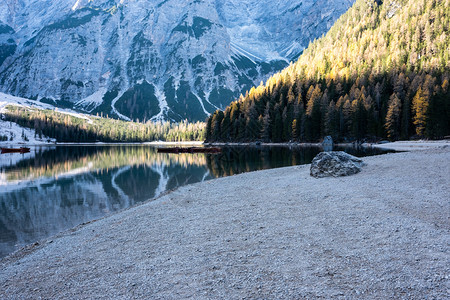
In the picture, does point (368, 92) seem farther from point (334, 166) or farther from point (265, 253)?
point (265, 253)

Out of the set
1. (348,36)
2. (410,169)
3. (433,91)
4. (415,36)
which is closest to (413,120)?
(433,91)

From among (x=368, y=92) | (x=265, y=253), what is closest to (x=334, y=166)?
(x=265, y=253)

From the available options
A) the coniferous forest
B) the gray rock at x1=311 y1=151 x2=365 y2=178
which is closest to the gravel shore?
the gray rock at x1=311 y1=151 x2=365 y2=178

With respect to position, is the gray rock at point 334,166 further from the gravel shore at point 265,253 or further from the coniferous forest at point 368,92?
the coniferous forest at point 368,92

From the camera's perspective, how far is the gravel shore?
5.96 meters

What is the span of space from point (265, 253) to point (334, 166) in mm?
14445

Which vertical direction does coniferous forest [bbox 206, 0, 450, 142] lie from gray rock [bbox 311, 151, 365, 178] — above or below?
above

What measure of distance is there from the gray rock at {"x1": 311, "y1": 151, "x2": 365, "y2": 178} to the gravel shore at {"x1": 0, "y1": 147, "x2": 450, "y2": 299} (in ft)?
18.0

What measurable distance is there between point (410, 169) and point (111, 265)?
19.6m

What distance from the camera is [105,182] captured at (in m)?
32.5

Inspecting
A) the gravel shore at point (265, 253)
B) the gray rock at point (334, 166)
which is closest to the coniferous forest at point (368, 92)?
the gray rock at point (334, 166)

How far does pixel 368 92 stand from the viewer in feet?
320

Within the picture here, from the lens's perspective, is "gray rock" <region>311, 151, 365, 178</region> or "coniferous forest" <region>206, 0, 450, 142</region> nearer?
"gray rock" <region>311, 151, 365, 178</region>

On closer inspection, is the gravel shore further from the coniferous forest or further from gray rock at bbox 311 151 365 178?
the coniferous forest
